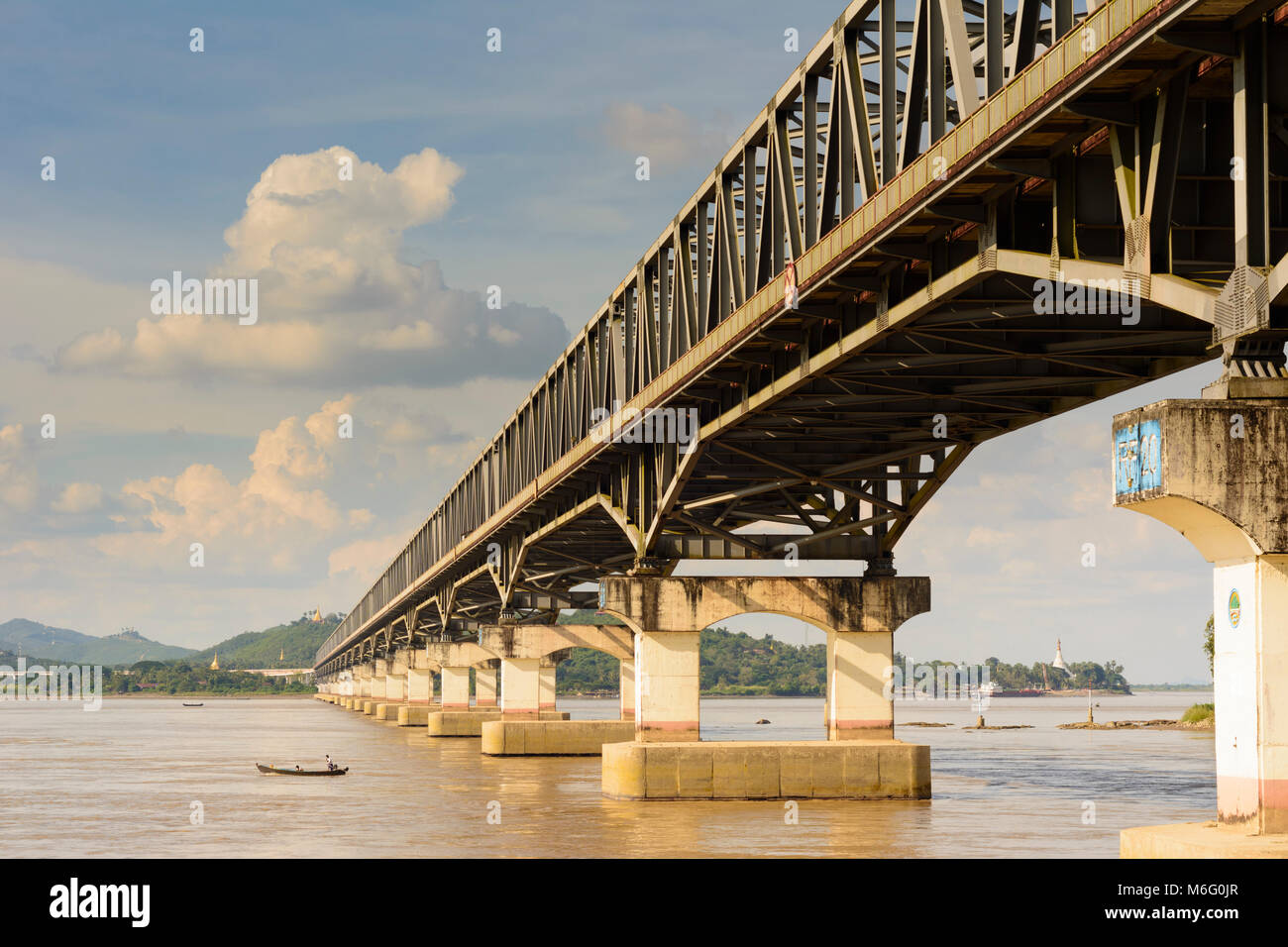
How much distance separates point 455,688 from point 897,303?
8805 cm

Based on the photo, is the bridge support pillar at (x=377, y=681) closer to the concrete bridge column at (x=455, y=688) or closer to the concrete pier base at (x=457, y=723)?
the concrete bridge column at (x=455, y=688)

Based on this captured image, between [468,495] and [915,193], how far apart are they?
236 feet

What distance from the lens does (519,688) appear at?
277 ft

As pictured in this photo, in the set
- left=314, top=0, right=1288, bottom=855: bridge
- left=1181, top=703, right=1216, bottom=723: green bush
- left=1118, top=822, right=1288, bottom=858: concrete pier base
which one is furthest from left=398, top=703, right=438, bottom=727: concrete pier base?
left=1118, top=822, right=1288, bottom=858: concrete pier base

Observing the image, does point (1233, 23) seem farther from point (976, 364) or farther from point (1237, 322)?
point (976, 364)

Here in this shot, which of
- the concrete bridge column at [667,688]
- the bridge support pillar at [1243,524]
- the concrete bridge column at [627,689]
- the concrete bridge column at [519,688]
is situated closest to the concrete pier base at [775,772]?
the concrete bridge column at [667,688]

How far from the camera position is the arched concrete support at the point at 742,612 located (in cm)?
4516

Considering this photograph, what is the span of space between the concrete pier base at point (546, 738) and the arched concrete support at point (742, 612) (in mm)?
32566

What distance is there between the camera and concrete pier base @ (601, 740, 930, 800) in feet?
141

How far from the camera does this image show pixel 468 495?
9388cm

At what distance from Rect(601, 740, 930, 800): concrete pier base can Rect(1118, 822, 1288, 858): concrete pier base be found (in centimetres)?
2461

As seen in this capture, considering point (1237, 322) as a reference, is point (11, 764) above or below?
below

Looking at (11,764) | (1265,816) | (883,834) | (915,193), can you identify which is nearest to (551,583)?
(11,764)
